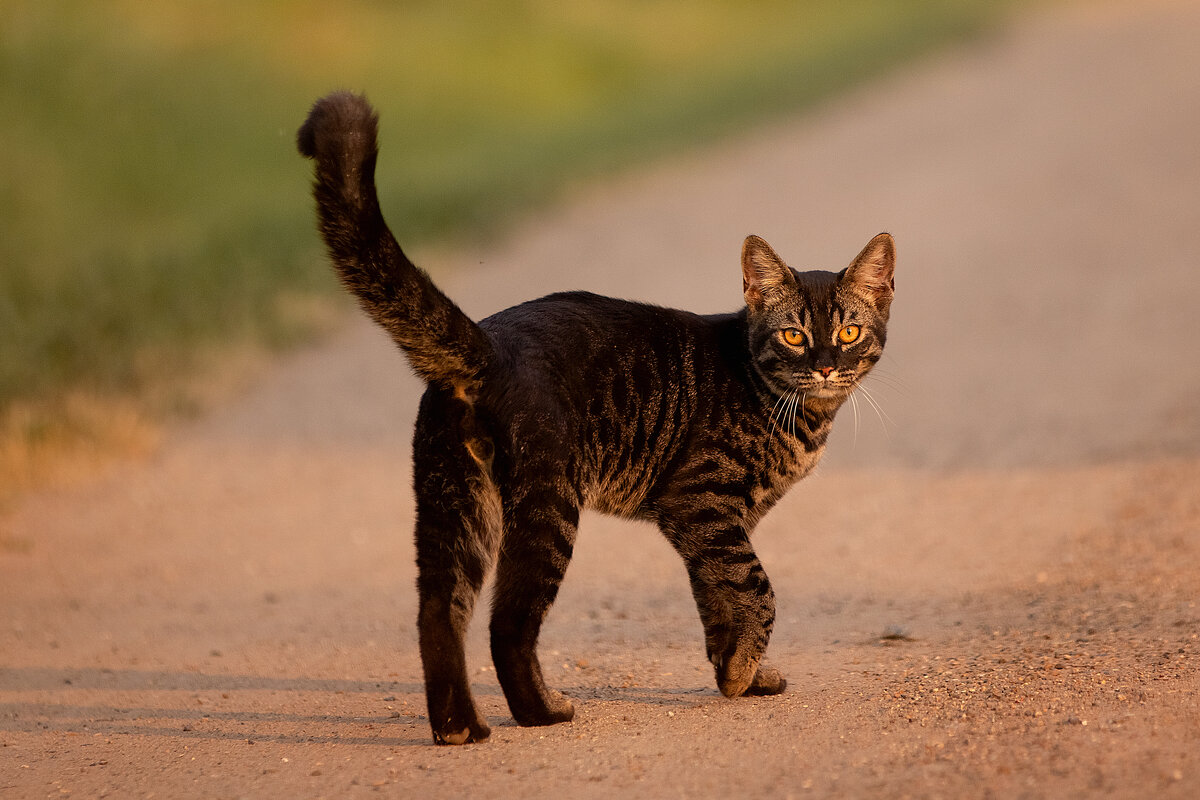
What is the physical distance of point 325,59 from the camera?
76.7 ft

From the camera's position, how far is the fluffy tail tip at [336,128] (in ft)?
13.3

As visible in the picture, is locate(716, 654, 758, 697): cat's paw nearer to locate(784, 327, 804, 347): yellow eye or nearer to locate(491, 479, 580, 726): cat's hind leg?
locate(491, 479, 580, 726): cat's hind leg

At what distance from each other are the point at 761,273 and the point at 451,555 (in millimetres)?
1679

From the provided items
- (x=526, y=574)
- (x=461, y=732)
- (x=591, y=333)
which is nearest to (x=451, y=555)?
(x=526, y=574)

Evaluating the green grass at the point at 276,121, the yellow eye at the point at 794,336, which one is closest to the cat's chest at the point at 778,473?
the yellow eye at the point at 794,336

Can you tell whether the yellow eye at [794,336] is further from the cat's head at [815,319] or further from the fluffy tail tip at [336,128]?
the fluffy tail tip at [336,128]

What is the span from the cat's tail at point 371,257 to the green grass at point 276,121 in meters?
5.67

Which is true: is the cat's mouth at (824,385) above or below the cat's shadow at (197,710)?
above

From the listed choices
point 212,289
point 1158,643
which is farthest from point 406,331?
point 212,289

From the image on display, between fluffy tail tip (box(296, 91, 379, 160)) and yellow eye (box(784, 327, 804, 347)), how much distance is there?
174cm

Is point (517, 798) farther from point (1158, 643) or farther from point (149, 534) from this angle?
point (149, 534)

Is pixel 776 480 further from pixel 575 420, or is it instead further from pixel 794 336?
pixel 575 420

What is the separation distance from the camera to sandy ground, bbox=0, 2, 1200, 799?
4184 millimetres

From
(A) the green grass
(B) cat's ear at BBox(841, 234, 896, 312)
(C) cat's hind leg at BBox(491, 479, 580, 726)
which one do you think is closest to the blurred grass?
(A) the green grass
